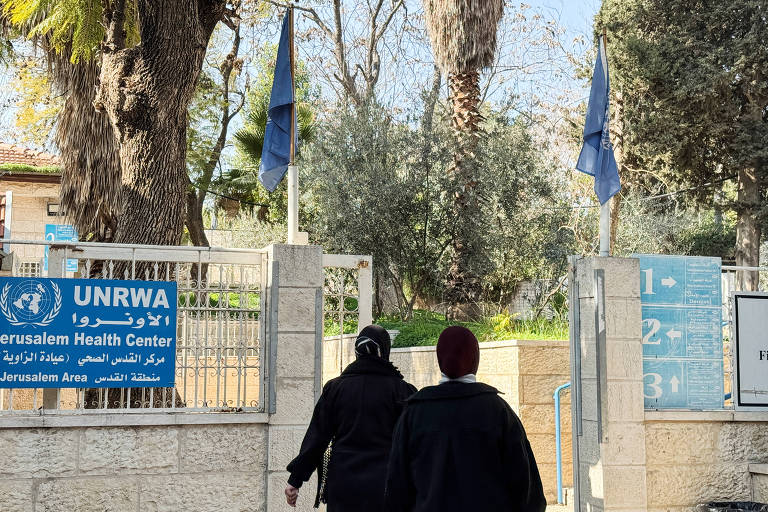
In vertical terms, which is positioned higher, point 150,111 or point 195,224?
point 195,224

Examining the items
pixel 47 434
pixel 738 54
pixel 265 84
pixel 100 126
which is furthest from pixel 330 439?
pixel 265 84

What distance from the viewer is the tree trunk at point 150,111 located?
28.2 ft

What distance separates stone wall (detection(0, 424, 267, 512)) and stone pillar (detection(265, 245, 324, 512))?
0.51 ft

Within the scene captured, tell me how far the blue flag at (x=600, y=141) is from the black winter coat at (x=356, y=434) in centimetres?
362

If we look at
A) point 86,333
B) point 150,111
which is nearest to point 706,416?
point 86,333

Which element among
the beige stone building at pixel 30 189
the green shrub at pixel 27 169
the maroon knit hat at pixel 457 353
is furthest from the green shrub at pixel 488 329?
the beige stone building at pixel 30 189

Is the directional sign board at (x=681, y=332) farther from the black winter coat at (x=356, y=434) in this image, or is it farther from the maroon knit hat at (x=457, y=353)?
the maroon knit hat at (x=457, y=353)

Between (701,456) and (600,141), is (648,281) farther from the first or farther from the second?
(701,456)

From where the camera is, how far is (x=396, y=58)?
2536cm

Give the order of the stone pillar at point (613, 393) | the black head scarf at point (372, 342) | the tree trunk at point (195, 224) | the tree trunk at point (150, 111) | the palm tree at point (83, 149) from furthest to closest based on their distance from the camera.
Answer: the tree trunk at point (195, 224) < the palm tree at point (83, 149) < the tree trunk at point (150, 111) < the stone pillar at point (613, 393) < the black head scarf at point (372, 342)

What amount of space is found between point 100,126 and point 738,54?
45.3 ft

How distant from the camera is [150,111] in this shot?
340 inches

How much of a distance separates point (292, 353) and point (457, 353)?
357 centimetres

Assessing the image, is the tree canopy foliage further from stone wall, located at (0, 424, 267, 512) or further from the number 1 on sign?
stone wall, located at (0, 424, 267, 512)
